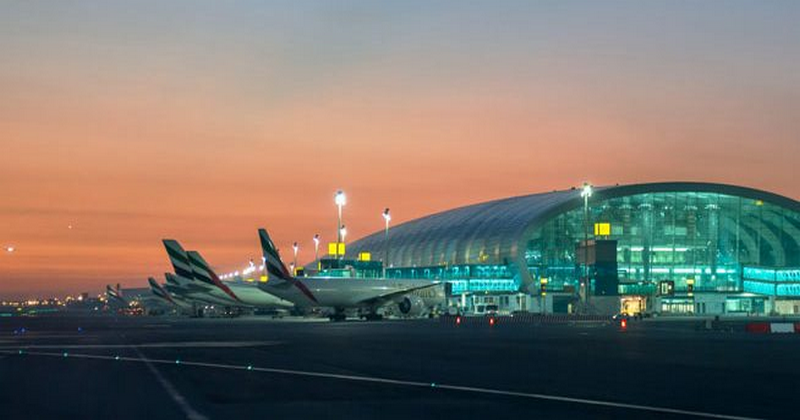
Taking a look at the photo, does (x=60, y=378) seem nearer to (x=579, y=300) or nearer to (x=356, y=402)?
(x=356, y=402)

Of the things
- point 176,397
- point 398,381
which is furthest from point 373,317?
point 176,397

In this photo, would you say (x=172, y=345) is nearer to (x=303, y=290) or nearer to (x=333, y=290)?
(x=303, y=290)

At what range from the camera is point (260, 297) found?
389 ft

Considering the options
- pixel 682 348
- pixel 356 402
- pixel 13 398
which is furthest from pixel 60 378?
pixel 682 348

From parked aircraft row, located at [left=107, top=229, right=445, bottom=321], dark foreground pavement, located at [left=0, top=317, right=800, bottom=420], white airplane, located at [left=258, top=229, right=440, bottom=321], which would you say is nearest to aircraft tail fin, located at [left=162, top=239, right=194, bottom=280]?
parked aircraft row, located at [left=107, top=229, right=445, bottom=321]

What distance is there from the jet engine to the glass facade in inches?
1650

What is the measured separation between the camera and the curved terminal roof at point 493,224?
14512cm

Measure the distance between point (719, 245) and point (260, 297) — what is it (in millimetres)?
67681

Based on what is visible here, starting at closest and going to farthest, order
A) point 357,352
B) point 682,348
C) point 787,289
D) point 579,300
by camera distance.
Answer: point 357,352 → point 682,348 → point 579,300 → point 787,289

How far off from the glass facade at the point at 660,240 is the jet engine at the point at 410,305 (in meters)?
41.9

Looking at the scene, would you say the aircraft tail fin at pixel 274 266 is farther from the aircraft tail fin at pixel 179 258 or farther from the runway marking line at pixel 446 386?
the runway marking line at pixel 446 386

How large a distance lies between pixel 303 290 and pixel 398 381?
69.9 metres

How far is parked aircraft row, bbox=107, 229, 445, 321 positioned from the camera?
96562 millimetres

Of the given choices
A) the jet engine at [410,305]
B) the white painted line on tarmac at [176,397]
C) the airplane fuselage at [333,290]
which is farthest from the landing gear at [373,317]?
the white painted line on tarmac at [176,397]
